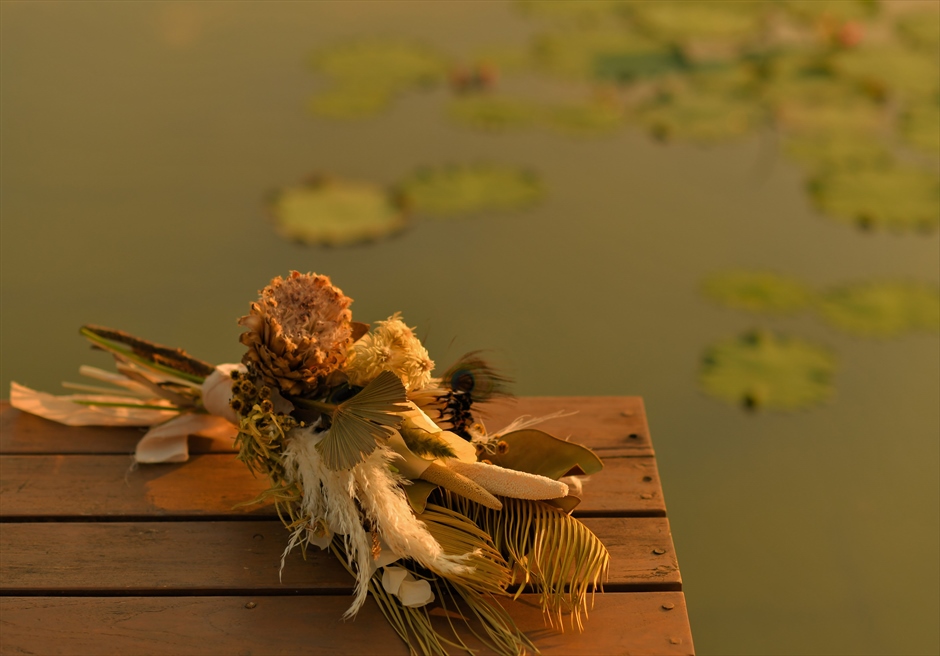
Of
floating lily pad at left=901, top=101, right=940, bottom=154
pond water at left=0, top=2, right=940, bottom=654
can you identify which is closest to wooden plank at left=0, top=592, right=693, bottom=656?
pond water at left=0, top=2, right=940, bottom=654

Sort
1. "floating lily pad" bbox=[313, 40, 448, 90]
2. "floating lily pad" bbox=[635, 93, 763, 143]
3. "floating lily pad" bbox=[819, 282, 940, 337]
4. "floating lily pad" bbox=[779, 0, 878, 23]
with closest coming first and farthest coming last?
"floating lily pad" bbox=[819, 282, 940, 337], "floating lily pad" bbox=[635, 93, 763, 143], "floating lily pad" bbox=[313, 40, 448, 90], "floating lily pad" bbox=[779, 0, 878, 23]

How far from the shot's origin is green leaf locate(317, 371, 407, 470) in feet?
3.52

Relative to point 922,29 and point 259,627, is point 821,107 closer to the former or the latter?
point 922,29

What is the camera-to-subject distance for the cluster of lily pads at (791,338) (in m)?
2.16

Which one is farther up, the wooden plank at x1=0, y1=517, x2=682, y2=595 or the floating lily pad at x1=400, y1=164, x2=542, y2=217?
the floating lily pad at x1=400, y1=164, x2=542, y2=217

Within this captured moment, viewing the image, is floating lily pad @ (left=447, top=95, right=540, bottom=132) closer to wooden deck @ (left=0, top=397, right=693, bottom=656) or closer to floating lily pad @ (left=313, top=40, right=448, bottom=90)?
floating lily pad @ (left=313, top=40, right=448, bottom=90)

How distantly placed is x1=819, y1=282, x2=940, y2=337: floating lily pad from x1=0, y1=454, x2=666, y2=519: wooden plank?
1.22 metres

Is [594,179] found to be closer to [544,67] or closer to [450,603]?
[544,67]

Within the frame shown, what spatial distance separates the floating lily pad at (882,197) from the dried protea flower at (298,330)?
206 cm

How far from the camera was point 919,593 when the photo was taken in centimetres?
176

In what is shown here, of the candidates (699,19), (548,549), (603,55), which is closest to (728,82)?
(603,55)

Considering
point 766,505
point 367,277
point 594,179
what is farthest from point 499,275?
point 766,505

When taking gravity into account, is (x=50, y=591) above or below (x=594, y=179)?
below

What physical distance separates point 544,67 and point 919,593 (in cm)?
241
